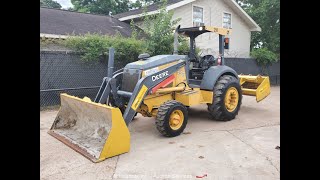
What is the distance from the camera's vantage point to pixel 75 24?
13500mm

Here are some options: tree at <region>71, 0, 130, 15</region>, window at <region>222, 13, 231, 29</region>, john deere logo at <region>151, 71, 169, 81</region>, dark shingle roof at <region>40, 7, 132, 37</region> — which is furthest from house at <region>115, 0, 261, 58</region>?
tree at <region>71, 0, 130, 15</region>

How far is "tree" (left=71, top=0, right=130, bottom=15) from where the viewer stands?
88.7 feet

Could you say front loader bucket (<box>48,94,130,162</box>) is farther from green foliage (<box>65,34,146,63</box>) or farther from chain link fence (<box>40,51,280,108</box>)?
green foliage (<box>65,34,146,63</box>)

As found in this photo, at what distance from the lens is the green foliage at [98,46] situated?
9.41 meters

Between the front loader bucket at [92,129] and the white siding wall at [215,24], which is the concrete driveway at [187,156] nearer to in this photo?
the front loader bucket at [92,129]

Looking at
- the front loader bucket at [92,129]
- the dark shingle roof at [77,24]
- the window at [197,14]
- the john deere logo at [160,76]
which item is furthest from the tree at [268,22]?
the front loader bucket at [92,129]

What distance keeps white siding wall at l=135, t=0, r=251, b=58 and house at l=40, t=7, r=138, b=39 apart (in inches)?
56.2

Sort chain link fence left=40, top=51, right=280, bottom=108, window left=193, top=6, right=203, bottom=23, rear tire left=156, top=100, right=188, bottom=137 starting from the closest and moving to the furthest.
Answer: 1. rear tire left=156, top=100, right=188, bottom=137
2. chain link fence left=40, top=51, right=280, bottom=108
3. window left=193, top=6, right=203, bottom=23

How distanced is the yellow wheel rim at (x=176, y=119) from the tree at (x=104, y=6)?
23.4 meters
